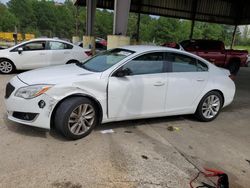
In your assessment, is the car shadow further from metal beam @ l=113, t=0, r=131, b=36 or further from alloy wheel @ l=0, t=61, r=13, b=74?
alloy wheel @ l=0, t=61, r=13, b=74

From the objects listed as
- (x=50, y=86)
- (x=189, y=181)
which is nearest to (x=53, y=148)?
(x=50, y=86)

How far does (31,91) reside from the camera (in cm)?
411

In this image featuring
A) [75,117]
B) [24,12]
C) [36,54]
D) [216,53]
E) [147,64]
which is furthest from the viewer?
[24,12]

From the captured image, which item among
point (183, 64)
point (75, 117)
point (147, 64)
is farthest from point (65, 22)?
Answer: point (75, 117)

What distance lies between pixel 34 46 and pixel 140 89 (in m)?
6.64

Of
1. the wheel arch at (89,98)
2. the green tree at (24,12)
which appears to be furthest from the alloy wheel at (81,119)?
the green tree at (24,12)

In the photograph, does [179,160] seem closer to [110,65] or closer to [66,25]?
[110,65]

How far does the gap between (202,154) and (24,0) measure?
9117 cm

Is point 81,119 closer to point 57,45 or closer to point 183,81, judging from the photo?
point 183,81

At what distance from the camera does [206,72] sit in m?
5.63

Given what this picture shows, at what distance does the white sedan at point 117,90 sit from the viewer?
414 centimetres

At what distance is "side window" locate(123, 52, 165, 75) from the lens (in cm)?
479

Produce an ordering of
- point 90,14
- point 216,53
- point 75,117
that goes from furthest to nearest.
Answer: point 90,14 → point 216,53 → point 75,117

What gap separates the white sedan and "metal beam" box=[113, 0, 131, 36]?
494 centimetres
